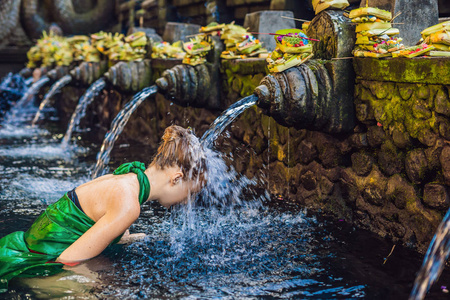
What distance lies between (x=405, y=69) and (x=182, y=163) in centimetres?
155

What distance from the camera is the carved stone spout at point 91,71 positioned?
895 centimetres

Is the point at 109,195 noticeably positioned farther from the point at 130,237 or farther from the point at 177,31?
the point at 177,31

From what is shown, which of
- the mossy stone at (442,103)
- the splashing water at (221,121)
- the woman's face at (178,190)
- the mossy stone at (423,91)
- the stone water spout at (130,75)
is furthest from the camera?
the stone water spout at (130,75)

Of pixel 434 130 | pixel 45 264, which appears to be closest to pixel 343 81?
pixel 434 130

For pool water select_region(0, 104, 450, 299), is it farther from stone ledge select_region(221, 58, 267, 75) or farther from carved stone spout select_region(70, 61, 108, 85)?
carved stone spout select_region(70, 61, 108, 85)

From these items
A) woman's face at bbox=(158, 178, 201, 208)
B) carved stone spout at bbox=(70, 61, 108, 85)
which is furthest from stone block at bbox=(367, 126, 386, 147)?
carved stone spout at bbox=(70, 61, 108, 85)

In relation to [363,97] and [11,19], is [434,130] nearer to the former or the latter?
[363,97]

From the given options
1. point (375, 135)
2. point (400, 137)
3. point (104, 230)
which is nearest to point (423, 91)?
point (400, 137)

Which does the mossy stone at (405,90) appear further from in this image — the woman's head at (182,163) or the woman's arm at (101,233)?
the woman's arm at (101,233)

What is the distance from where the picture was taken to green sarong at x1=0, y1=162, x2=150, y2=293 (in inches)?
107

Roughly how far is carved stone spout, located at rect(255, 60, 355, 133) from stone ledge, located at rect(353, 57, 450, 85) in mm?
257

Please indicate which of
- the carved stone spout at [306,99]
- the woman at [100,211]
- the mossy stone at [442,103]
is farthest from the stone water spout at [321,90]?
the woman at [100,211]

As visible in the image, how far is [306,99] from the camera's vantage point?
374 centimetres

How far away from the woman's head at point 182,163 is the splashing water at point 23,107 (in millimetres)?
8633
